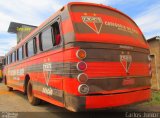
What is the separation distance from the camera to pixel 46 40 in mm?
7277

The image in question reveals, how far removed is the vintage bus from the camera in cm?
527

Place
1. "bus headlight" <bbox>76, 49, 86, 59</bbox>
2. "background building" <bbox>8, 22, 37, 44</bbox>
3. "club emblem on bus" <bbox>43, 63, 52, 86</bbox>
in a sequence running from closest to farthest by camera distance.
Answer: "bus headlight" <bbox>76, 49, 86, 59</bbox> < "club emblem on bus" <bbox>43, 63, 52, 86</bbox> < "background building" <bbox>8, 22, 37, 44</bbox>

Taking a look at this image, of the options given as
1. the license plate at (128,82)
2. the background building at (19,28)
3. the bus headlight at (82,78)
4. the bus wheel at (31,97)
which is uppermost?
the background building at (19,28)

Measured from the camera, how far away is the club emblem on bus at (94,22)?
575 cm

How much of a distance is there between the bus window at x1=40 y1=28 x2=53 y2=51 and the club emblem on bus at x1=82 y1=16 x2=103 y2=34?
54.2 inches

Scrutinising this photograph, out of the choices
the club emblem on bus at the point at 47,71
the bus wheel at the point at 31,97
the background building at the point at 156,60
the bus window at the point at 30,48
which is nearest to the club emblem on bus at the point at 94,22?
the club emblem on bus at the point at 47,71

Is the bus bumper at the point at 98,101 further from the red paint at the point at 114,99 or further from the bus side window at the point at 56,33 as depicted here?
the bus side window at the point at 56,33

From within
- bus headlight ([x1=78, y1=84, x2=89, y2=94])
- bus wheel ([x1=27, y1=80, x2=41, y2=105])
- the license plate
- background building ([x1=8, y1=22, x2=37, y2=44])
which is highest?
background building ([x1=8, y1=22, x2=37, y2=44])

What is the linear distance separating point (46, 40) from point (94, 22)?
194cm

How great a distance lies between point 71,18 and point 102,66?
4.22ft

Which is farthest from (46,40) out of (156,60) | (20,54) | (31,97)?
(156,60)

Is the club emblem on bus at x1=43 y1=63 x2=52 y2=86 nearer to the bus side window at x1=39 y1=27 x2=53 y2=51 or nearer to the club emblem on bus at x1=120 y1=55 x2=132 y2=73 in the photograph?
the bus side window at x1=39 y1=27 x2=53 y2=51

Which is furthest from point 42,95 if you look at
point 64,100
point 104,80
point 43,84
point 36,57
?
point 104,80

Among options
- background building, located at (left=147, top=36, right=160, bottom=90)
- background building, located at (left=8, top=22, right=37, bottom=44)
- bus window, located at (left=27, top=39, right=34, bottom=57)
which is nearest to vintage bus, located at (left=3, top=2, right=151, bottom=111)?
bus window, located at (left=27, top=39, right=34, bottom=57)
